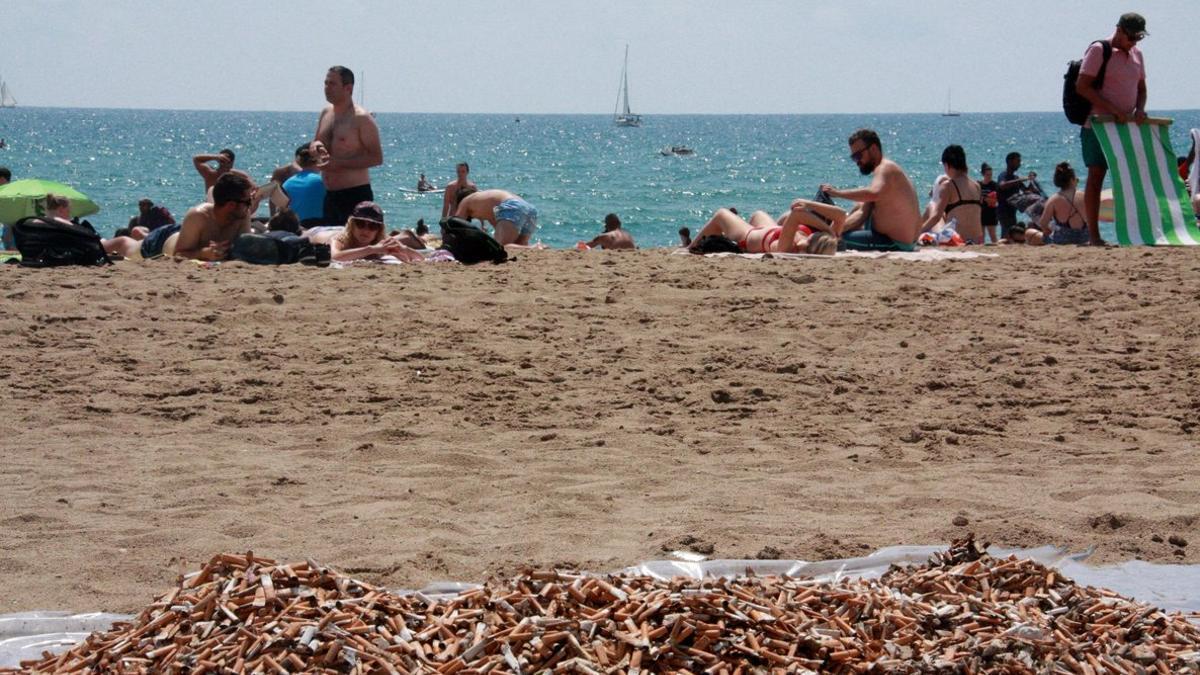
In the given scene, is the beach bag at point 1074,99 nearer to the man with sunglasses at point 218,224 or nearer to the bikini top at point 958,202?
the bikini top at point 958,202

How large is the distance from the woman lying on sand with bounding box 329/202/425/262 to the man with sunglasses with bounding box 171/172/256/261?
2.29 feet

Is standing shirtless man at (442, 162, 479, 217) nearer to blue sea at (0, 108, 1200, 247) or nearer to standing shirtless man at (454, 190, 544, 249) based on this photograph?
Answer: standing shirtless man at (454, 190, 544, 249)

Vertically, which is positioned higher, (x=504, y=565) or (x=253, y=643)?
(x=253, y=643)

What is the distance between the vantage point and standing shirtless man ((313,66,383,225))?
431 inches

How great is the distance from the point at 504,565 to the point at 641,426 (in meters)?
2.06

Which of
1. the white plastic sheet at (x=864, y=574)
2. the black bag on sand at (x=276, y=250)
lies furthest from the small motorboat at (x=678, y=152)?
the white plastic sheet at (x=864, y=574)

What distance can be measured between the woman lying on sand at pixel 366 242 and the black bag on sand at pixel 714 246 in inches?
84.1

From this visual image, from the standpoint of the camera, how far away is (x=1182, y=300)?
27.0ft

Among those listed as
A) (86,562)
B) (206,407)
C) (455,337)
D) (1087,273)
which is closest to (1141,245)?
(1087,273)

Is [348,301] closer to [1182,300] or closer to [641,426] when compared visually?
[641,426]

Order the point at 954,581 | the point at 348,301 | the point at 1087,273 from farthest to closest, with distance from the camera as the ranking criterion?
the point at 1087,273 → the point at 348,301 → the point at 954,581

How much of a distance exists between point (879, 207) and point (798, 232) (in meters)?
0.68

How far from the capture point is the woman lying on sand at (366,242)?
399 inches

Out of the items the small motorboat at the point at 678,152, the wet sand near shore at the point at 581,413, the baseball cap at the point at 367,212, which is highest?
the baseball cap at the point at 367,212
